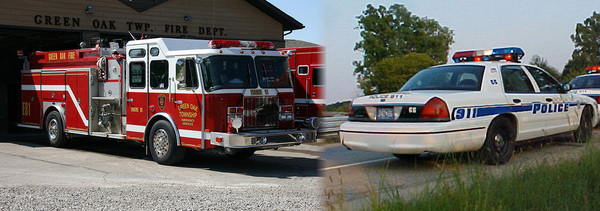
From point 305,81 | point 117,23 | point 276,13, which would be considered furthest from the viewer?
point 276,13

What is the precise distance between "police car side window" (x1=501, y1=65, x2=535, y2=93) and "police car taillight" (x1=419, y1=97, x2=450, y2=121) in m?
0.64

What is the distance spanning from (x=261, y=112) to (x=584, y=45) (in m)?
5.10

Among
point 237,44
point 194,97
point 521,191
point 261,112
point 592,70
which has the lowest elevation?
point 521,191

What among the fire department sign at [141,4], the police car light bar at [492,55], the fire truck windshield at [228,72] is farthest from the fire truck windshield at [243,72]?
the fire department sign at [141,4]

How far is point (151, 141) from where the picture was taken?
10820mm

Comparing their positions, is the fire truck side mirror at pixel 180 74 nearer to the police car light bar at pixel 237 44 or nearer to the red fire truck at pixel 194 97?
the red fire truck at pixel 194 97

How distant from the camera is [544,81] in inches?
206

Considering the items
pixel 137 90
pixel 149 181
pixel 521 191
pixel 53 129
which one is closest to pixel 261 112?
pixel 149 181

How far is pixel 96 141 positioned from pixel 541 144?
488 inches

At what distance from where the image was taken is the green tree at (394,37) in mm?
2906

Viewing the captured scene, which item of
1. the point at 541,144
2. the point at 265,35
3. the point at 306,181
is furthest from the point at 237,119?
the point at 265,35

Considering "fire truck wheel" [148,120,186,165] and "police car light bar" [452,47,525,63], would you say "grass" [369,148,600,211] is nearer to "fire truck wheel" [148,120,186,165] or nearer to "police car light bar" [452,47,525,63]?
"police car light bar" [452,47,525,63]

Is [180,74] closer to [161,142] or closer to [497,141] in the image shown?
[161,142]

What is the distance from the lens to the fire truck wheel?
10422 mm
